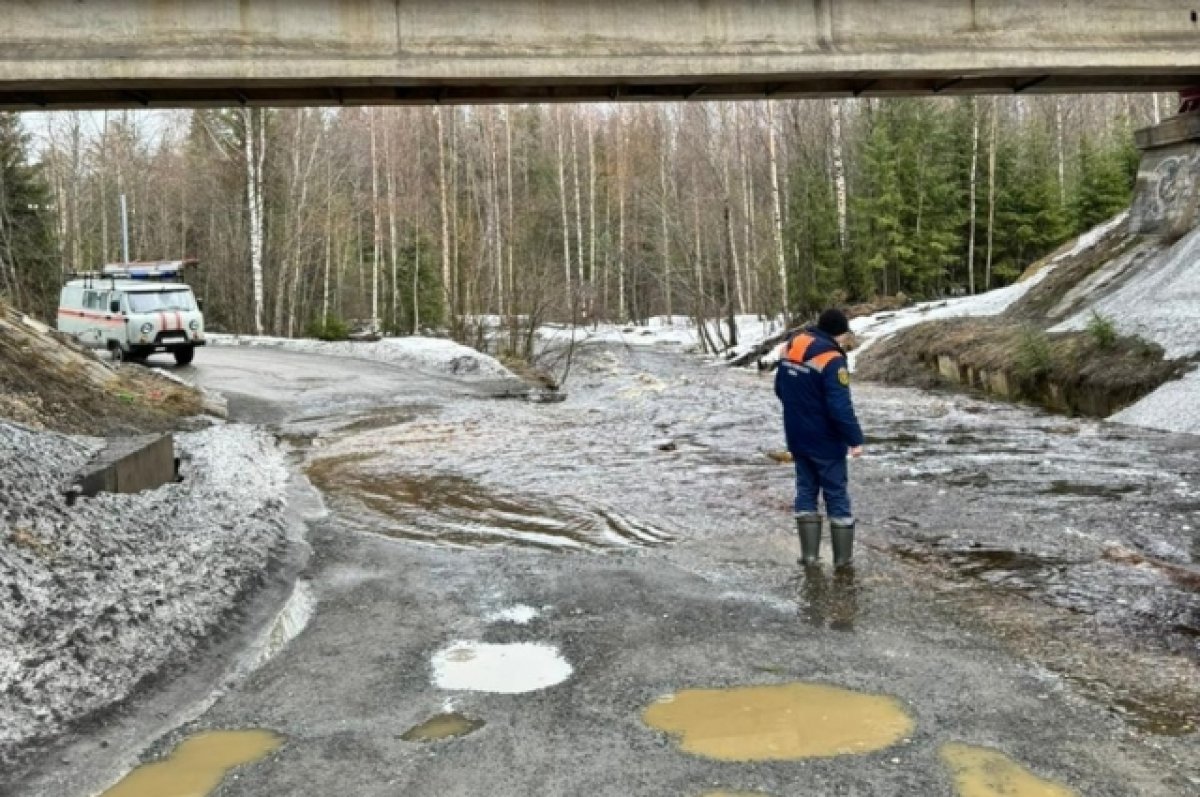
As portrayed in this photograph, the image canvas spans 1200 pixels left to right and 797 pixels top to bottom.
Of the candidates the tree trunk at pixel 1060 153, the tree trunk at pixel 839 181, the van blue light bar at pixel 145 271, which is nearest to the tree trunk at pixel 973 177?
the tree trunk at pixel 1060 153

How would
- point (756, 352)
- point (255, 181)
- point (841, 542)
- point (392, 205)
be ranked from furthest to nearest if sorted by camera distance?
point (392, 205) < point (255, 181) < point (756, 352) < point (841, 542)

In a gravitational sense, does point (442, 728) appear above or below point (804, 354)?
below

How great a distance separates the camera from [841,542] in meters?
7.59

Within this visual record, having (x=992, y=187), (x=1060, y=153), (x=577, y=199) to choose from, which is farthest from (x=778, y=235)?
(x=1060, y=153)

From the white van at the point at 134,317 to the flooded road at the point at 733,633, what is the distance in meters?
14.1

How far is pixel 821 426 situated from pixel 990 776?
3.64 m

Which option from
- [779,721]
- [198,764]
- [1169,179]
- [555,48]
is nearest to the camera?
[198,764]

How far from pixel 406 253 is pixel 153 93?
135ft

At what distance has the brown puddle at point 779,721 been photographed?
4477 mm

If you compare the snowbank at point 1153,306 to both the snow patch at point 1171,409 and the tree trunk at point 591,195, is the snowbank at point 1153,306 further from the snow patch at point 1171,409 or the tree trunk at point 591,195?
the tree trunk at point 591,195

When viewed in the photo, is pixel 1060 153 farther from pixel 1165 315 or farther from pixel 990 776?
pixel 990 776

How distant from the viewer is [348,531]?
9.27m

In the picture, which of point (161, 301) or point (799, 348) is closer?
point (799, 348)

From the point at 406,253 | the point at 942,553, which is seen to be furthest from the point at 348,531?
the point at 406,253
